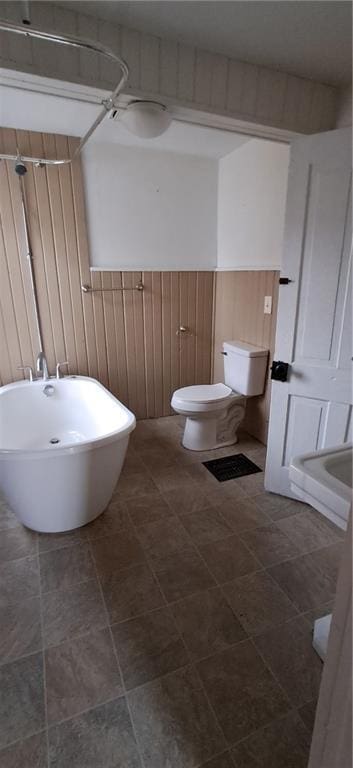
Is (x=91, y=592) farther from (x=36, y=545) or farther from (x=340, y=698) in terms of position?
(x=340, y=698)

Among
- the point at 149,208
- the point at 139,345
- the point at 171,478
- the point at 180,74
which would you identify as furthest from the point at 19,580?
the point at 149,208

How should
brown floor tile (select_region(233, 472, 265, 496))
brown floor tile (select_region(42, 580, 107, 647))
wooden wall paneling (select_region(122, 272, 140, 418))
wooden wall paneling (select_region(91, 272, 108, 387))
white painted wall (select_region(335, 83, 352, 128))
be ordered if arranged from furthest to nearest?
wooden wall paneling (select_region(122, 272, 140, 418)), wooden wall paneling (select_region(91, 272, 108, 387)), brown floor tile (select_region(233, 472, 265, 496)), white painted wall (select_region(335, 83, 352, 128)), brown floor tile (select_region(42, 580, 107, 647))

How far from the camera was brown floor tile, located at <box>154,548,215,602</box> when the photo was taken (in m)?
1.61

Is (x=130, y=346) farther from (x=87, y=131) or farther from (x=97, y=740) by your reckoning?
(x=97, y=740)

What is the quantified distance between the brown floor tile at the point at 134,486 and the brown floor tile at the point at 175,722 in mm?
1122

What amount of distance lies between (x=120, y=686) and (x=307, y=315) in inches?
70.6

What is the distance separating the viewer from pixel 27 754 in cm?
107

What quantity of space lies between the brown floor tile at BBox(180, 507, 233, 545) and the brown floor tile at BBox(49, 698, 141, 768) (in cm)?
84

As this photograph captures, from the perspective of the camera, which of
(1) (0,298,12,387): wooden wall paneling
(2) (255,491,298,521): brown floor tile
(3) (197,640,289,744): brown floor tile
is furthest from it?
(1) (0,298,12,387): wooden wall paneling

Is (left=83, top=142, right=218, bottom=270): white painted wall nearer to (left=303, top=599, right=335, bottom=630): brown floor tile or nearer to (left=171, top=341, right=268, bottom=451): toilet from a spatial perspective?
(left=171, top=341, right=268, bottom=451): toilet

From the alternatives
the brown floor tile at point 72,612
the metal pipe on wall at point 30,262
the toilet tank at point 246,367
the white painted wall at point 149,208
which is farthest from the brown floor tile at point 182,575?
the white painted wall at point 149,208

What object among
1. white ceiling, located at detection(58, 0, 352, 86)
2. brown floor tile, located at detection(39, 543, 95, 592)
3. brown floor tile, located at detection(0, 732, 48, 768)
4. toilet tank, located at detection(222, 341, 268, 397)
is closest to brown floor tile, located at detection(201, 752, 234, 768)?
brown floor tile, located at detection(0, 732, 48, 768)

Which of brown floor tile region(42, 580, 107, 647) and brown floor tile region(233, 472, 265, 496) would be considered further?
brown floor tile region(233, 472, 265, 496)

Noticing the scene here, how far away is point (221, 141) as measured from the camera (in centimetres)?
268
